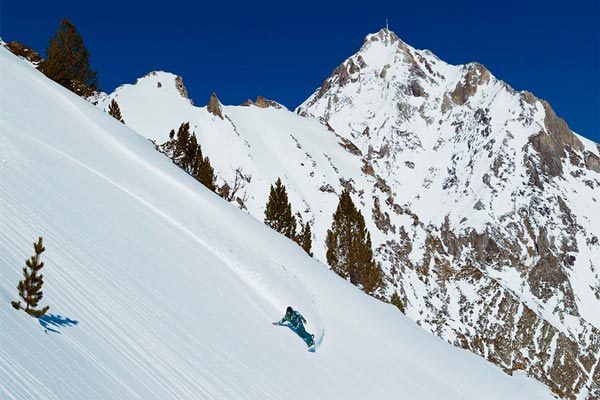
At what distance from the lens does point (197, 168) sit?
44344mm

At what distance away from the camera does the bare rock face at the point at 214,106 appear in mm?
118406

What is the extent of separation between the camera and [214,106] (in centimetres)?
11912

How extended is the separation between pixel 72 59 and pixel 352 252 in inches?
1109

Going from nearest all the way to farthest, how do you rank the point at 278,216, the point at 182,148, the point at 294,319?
the point at 294,319 < the point at 182,148 < the point at 278,216

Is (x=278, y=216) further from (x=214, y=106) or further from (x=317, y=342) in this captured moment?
(x=214, y=106)

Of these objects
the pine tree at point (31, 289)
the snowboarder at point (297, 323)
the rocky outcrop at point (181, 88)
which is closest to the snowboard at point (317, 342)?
the snowboarder at point (297, 323)

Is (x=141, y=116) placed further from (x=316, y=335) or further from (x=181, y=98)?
(x=316, y=335)

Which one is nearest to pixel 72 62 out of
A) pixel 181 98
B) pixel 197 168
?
pixel 197 168

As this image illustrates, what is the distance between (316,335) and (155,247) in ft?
15.4

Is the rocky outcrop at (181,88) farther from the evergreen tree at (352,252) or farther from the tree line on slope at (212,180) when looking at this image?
the evergreen tree at (352,252)

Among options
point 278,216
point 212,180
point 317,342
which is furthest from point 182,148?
point 317,342

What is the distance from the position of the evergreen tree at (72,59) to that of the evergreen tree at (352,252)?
79.9ft

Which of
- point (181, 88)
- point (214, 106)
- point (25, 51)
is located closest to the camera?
point (25, 51)

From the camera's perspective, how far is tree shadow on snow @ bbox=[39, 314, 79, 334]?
582 cm
